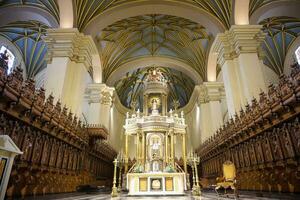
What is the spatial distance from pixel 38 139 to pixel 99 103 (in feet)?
32.0

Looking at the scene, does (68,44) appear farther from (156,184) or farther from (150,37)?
(150,37)

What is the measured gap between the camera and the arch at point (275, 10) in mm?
10781

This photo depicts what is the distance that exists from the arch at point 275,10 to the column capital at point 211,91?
→ 19.5 feet

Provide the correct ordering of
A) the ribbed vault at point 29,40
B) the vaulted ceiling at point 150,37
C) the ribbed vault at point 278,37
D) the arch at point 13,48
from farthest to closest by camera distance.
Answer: the arch at point 13,48, the ribbed vault at point 29,40, the ribbed vault at point 278,37, the vaulted ceiling at point 150,37

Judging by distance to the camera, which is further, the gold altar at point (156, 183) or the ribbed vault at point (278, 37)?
the ribbed vault at point (278, 37)

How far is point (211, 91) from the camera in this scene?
16.3 meters

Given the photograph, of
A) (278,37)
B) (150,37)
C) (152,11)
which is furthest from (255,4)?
(150,37)

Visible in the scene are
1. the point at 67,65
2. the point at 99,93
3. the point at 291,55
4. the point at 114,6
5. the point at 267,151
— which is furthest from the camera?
the point at 99,93

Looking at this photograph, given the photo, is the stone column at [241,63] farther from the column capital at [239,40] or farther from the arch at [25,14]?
the arch at [25,14]

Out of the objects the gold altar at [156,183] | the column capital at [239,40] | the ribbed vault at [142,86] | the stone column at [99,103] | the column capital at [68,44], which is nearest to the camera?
the gold altar at [156,183]

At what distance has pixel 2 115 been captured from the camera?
15.9 ft

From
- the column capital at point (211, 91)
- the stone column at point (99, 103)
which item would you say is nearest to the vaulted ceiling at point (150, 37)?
the column capital at point (211, 91)

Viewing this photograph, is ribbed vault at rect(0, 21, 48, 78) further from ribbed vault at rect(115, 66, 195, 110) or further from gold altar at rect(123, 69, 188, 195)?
gold altar at rect(123, 69, 188, 195)

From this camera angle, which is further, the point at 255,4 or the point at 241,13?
the point at 255,4
